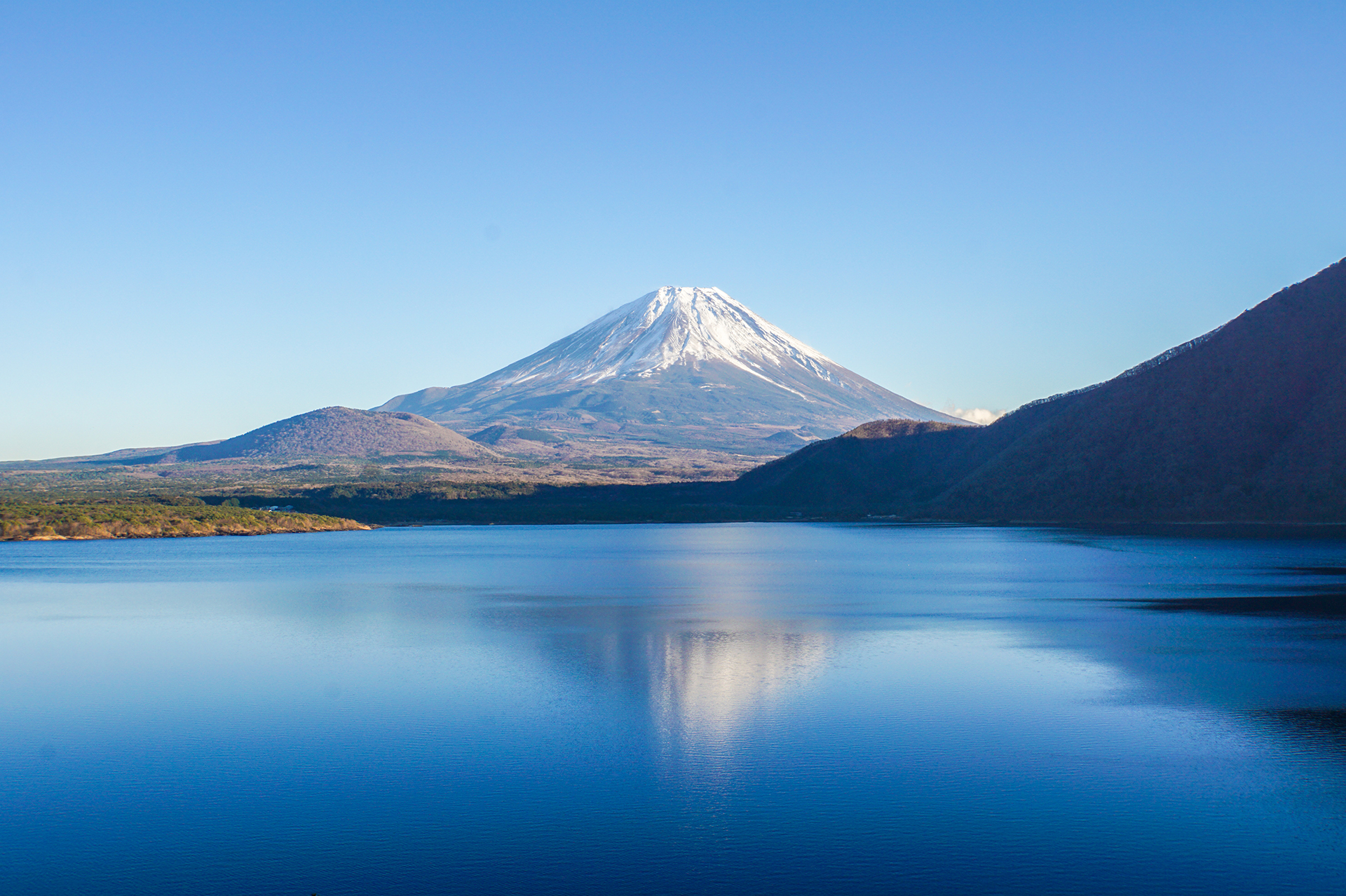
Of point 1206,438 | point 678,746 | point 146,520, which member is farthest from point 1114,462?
point 146,520

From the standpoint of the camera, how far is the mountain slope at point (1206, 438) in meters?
76.4

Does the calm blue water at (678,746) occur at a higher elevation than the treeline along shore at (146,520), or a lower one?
lower

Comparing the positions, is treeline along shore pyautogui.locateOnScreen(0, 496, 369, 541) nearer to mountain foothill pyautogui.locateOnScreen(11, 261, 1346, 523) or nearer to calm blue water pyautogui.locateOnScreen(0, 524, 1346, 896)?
mountain foothill pyautogui.locateOnScreen(11, 261, 1346, 523)

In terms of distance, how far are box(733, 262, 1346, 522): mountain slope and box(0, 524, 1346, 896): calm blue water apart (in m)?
41.2

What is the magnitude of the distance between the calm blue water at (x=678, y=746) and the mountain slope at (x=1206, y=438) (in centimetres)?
4121

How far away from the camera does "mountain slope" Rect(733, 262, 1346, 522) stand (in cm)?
7644

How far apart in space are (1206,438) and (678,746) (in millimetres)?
75908

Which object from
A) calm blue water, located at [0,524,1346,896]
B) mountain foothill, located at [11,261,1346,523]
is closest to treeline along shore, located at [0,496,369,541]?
mountain foothill, located at [11,261,1346,523]

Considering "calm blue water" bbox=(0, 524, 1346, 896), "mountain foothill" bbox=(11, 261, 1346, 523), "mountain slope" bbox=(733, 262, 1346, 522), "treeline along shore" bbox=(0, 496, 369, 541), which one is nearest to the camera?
"calm blue water" bbox=(0, 524, 1346, 896)

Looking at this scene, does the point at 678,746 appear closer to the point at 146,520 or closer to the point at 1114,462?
the point at 1114,462

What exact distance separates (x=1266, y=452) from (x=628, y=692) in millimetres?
71605

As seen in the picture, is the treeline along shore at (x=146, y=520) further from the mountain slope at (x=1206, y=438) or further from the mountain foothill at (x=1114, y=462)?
the mountain slope at (x=1206, y=438)

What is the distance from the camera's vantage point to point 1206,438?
81625mm

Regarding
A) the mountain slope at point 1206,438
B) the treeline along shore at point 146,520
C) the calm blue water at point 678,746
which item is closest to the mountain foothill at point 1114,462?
the mountain slope at point 1206,438
